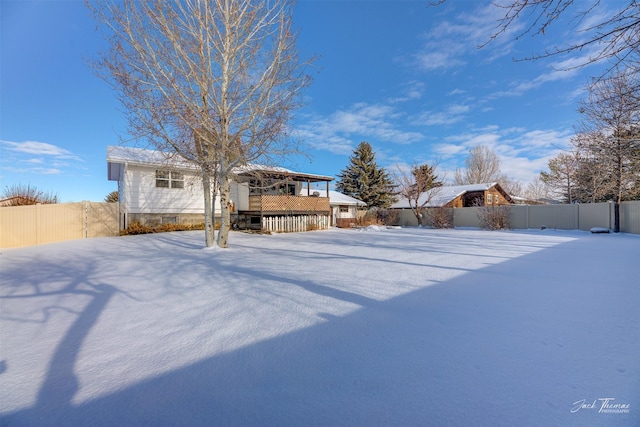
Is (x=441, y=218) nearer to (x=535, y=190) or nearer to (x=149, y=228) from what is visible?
(x=149, y=228)

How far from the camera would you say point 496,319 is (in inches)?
126

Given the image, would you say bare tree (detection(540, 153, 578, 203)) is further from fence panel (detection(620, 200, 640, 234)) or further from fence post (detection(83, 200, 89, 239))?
fence post (detection(83, 200, 89, 239))

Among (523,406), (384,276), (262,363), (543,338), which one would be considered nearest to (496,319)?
(543,338)

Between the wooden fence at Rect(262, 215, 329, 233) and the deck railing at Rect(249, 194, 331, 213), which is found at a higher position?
the deck railing at Rect(249, 194, 331, 213)

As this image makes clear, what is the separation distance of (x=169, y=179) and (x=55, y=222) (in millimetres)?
5073

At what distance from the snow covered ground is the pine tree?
25.4 m

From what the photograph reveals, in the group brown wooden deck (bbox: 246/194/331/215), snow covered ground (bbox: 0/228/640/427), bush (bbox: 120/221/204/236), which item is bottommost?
snow covered ground (bbox: 0/228/640/427)

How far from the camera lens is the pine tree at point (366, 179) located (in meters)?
30.2

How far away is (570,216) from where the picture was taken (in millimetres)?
18578

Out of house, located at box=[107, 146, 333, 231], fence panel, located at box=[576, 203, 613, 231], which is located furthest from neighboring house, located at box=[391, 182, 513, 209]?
house, located at box=[107, 146, 333, 231]

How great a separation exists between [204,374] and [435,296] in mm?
3164

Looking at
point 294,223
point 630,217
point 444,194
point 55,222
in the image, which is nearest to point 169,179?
point 55,222

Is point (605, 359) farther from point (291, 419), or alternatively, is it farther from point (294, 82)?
point (294, 82)

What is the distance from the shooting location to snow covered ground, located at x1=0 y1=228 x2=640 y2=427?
1.78m
